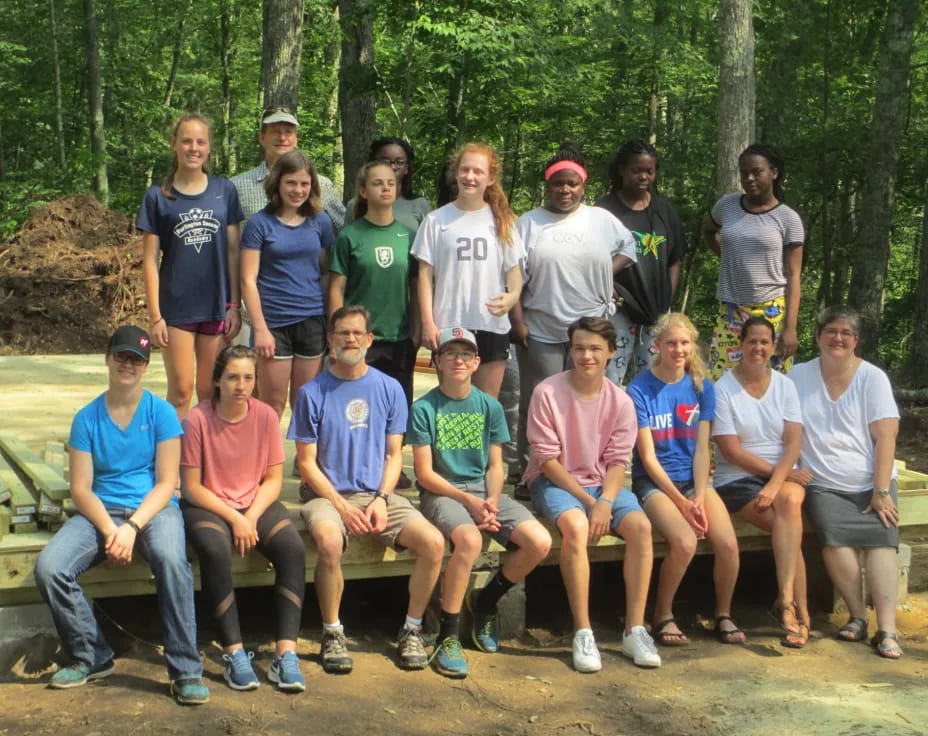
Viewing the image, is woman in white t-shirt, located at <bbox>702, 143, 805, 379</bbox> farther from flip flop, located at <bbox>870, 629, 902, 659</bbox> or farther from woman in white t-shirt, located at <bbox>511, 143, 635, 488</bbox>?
flip flop, located at <bbox>870, 629, 902, 659</bbox>

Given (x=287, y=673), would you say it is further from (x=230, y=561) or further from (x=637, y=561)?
(x=637, y=561)

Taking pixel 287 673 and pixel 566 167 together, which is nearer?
pixel 287 673

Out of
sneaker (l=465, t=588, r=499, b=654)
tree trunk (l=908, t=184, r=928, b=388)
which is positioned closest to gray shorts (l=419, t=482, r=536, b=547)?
sneaker (l=465, t=588, r=499, b=654)

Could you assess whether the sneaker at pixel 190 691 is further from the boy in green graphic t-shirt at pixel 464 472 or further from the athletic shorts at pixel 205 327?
the athletic shorts at pixel 205 327

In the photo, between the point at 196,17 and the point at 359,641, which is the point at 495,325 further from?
the point at 196,17

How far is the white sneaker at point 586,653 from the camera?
459 centimetres

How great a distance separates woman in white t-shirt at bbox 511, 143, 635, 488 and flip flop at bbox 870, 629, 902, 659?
191 cm

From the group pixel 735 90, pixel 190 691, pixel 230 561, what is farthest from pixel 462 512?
pixel 735 90

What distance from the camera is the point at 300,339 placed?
5094 millimetres

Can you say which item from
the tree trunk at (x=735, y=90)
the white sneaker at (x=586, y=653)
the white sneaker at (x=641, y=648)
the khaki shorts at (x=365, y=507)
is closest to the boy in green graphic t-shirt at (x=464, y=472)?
the khaki shorts at (x=365, y=507)

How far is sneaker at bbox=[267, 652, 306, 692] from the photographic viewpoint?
416 centimetres

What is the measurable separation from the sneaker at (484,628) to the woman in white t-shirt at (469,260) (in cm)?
115

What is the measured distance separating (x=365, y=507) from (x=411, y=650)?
0.62 metres

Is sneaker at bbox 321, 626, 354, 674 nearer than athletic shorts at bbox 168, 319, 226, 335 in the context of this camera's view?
Yes
